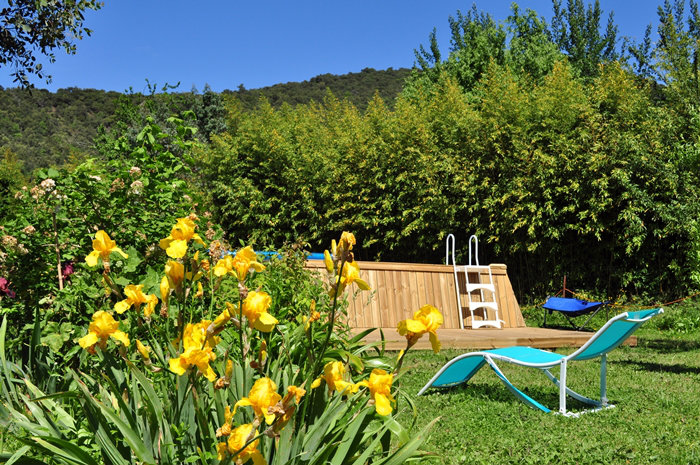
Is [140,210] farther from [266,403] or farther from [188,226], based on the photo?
[266,403]

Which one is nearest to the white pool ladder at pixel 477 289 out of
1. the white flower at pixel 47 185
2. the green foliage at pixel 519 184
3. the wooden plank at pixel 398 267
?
the wooden plank at pixel 398 267

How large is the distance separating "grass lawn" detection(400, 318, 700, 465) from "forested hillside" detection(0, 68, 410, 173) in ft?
86.0

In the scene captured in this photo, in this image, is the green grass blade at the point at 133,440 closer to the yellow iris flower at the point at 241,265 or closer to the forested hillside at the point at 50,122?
the yellow iris flower at the point at 241,265

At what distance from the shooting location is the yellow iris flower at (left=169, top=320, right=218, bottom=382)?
3.92ft

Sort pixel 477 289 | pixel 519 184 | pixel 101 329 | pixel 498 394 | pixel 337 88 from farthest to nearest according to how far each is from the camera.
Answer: pixel 337 88
pixel 519 184
pixel 477 289
pixel 498 394
pixel 101 329

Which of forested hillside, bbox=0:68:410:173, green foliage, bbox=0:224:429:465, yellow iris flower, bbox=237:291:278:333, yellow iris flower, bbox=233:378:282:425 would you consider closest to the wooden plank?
green foliage, bbox=0:224:429:465

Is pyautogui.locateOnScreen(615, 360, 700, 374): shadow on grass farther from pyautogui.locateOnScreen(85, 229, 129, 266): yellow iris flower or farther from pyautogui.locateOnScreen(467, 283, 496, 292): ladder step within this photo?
pyautogui.locateOnScreen(85, 229, 129, 266): yellow iris flower

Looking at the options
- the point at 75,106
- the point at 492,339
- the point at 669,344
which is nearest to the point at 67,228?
the point at 492,339

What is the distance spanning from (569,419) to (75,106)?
146 ft

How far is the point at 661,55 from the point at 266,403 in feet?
31.0

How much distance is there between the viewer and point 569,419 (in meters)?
3.43

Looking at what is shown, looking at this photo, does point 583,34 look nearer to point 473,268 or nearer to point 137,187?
point 473,268

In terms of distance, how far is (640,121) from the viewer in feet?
29.6

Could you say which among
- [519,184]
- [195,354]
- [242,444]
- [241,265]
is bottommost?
[242,444]
